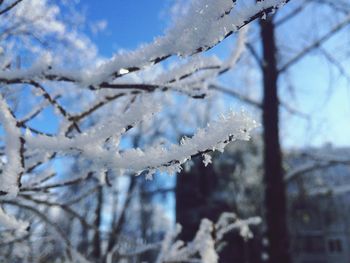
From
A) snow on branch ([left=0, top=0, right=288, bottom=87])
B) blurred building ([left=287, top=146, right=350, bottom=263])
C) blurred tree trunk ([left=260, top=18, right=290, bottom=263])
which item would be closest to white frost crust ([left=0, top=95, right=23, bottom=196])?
snow on branch ([left=0, top=0, right=288, bottom=87])

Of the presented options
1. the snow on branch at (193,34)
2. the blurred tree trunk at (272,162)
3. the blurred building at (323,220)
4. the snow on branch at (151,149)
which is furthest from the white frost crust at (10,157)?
the blurred building at (323,220)

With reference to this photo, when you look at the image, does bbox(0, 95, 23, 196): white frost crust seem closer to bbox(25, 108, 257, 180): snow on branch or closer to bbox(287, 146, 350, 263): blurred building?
bbox(25, 108, 257, 180): snow on branch

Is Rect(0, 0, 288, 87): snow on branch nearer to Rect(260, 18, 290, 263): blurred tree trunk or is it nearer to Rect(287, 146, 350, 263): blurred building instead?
Rect(260, 18, 290, 263): blurred tree trunk

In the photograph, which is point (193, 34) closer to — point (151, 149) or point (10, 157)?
point (151, 149)

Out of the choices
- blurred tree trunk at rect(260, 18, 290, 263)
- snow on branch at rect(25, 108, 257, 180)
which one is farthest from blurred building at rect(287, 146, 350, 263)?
snow on branch at rect(25, 108, 257, 180)

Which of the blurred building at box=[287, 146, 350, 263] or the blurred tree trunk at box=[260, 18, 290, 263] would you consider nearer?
the blurred tree trunk at box=[260, 18, 290, 263]

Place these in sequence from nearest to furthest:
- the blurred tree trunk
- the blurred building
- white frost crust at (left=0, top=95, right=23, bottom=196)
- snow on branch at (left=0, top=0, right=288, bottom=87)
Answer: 1. snow on branch at (left=0, top=0, right=288, bottom=87)
2. white frost crust at (left=0, top=95, right=23, bottom=196)
3. the blurred tree trunk
4. the blurred building

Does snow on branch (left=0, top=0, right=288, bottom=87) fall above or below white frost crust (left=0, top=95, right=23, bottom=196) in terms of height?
above

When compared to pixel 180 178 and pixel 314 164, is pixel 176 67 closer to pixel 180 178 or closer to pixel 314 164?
pixel 314 164

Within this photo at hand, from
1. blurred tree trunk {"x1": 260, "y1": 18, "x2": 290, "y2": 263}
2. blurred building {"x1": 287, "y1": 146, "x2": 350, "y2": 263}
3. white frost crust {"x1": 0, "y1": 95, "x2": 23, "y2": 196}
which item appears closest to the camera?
white frost crust {"x1": 0, "y1": 95, "x2": 23, "y2": 196}
